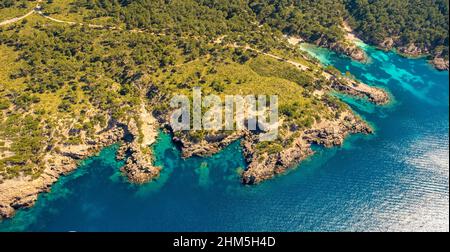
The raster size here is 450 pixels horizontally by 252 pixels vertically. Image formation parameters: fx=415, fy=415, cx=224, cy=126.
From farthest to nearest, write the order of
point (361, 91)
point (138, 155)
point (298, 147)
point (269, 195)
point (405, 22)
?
point (405, 22), point (361, 91), point (298, 147), point (138, 155), point (269, 195)

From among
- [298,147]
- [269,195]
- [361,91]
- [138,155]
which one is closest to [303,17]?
[361,91]

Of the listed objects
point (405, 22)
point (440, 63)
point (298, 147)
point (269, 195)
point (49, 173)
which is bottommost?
point (269, 195)

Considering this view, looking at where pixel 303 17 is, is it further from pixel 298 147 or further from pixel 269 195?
pixel 269 195

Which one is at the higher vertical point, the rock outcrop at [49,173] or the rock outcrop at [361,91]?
the rock outcrop at [361,91]

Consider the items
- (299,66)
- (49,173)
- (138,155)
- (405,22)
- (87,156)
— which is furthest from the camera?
(405,22)

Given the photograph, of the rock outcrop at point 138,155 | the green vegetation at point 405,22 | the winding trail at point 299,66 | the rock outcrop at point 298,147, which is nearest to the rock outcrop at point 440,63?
the green vegetation at point 405,22

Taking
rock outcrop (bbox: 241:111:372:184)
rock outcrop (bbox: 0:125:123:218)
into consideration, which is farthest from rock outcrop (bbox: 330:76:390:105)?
rock outcrop (bbox: 0:125:123:218)

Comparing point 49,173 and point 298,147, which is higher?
point 298,147

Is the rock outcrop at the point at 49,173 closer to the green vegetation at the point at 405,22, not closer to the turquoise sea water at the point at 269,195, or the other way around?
the turquoise sea water at the point at 269,195

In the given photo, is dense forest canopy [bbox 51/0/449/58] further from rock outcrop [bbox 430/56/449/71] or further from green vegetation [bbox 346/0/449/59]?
rock outcrop [bbox 430/56/449/71]
